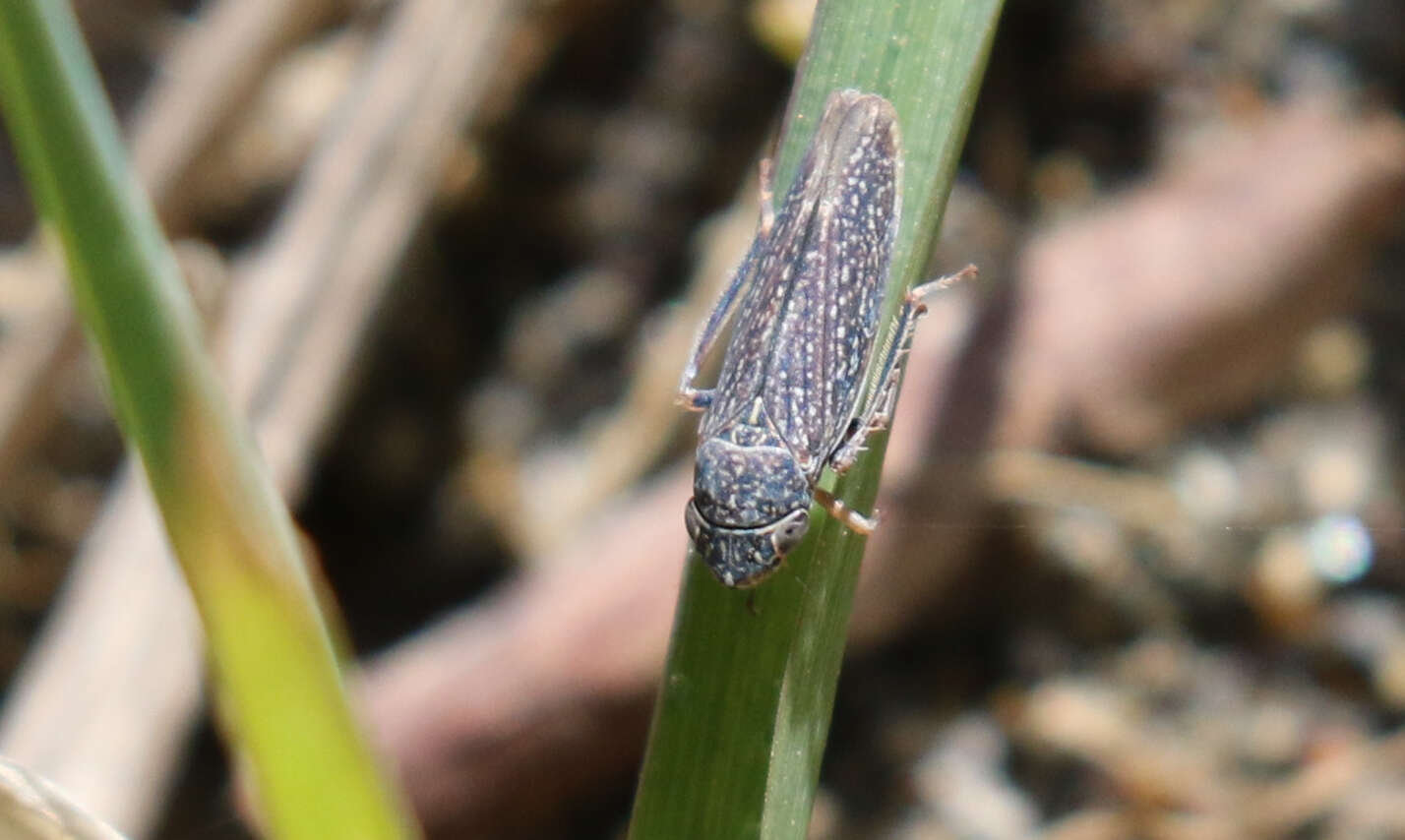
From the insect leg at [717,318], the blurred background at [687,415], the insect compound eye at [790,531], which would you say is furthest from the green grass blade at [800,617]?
the blurred background at [687,415]

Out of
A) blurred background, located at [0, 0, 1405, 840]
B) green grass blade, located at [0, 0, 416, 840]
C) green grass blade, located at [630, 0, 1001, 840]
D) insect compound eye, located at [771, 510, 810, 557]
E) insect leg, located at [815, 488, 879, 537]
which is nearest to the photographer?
green grass blade, located at [0, 0, 416, 840]

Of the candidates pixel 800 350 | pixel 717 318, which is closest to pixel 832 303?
pixel 800 350

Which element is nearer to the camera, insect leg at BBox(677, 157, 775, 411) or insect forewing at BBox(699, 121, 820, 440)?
insect forewing at BBox(699, 121, 820, 440)

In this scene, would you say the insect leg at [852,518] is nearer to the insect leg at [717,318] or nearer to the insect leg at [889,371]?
the insect leg at [889,371]

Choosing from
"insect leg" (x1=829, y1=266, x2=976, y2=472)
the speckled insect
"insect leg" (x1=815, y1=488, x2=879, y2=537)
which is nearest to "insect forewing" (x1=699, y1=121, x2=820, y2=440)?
the speckled insect

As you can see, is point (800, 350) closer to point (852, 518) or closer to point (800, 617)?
point (852, 518)

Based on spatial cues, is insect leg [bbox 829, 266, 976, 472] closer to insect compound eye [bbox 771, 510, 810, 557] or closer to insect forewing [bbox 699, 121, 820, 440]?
insect compound eye [bbox 771, 510, 810, 557]
